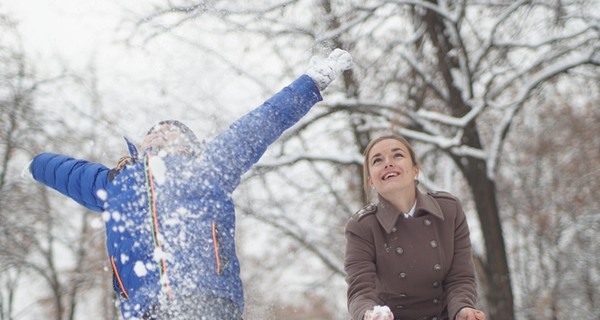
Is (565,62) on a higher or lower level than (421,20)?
lower

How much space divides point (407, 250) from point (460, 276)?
27 cm

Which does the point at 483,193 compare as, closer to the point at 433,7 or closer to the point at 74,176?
the point at 433,7

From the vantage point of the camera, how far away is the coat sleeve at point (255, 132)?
3.19 metres

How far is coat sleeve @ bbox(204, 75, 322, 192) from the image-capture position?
126 inches

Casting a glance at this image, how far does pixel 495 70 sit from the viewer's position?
9.55m

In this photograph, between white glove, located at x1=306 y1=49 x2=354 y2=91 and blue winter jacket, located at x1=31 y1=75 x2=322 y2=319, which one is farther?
white glove, located at x1=306 y1=49 x2=354 y2=91

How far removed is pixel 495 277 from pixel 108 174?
709 centimetres

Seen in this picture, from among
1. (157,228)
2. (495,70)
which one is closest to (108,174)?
(157,228)

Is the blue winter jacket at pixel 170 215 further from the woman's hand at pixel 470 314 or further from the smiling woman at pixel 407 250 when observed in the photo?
the woman's hand at pixel 470 314

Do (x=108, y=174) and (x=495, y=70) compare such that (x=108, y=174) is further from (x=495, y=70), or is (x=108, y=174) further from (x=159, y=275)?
(x=495, y=70)

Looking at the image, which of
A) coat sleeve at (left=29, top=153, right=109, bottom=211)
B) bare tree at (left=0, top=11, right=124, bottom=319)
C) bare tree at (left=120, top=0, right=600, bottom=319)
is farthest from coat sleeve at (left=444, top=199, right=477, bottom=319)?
bare tree at (left=0, top=11, right=124, bottom=319)

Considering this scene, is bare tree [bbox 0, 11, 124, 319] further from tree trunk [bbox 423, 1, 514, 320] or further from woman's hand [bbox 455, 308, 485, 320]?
woman's hand [bbox 455, 308, 485, 320]

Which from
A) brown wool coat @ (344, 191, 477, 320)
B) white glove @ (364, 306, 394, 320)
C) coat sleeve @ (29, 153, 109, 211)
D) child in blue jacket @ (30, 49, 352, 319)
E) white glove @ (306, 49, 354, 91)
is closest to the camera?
white glove @ (364, 306, 394, 320)

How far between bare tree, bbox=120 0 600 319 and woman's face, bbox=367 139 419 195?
4.70 m
